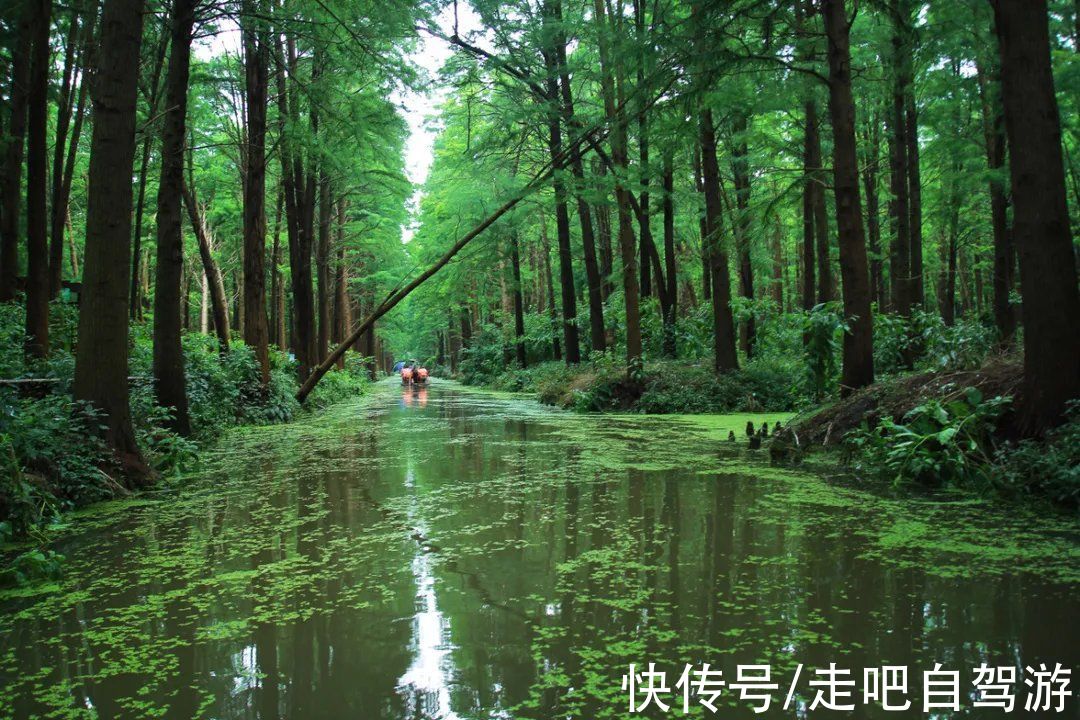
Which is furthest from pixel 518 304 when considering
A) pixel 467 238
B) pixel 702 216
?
pixel 467 238

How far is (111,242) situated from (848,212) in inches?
300

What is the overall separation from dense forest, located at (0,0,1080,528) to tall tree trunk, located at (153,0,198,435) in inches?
1.4

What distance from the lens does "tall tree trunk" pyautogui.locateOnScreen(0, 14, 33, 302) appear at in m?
9.85

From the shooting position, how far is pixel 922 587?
3.09 meters

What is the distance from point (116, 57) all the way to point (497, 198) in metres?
12.8

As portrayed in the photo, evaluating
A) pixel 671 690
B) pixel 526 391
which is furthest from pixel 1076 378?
pixel 526 391

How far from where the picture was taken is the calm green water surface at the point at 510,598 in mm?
2283

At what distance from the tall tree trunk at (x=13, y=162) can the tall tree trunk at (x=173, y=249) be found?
109 inches

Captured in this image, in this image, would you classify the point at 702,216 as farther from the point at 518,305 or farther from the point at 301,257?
the point at 301,257

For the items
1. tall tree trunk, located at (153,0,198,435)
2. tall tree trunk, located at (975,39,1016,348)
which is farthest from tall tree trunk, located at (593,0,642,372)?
tall tree trunk, located at (153,0,198,435)

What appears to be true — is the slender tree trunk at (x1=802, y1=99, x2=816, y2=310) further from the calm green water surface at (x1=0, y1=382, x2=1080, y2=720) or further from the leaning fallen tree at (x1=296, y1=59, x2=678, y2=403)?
the calm green water surface at (x1=0, y1=382, x2=1080, y2=720)

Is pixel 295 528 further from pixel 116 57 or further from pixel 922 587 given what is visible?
pixel 116 57

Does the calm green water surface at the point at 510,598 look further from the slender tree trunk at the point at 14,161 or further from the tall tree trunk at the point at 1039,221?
the slender tree trunk at the point at 14,161

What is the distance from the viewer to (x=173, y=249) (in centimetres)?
845
